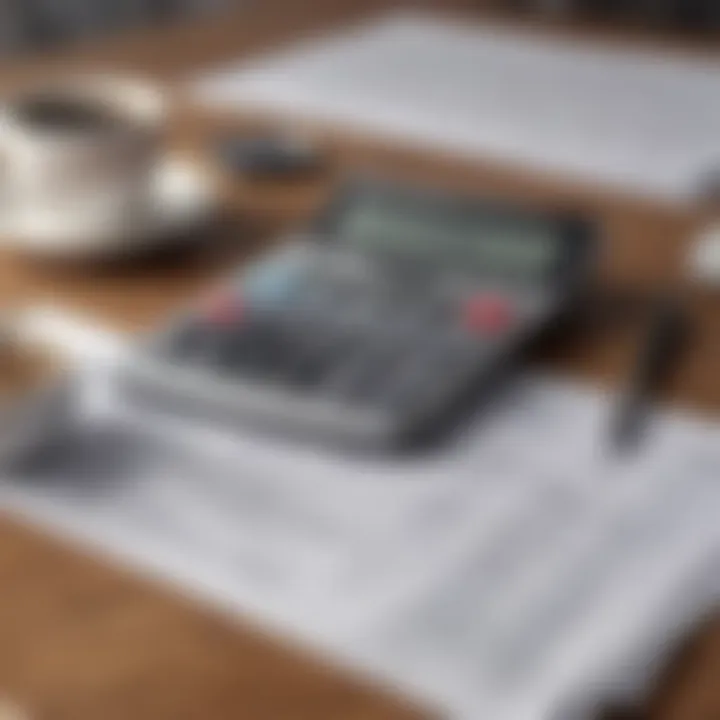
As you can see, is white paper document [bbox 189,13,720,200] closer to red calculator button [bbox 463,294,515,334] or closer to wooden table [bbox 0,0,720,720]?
wooden table [bbox 0,0,720,720]

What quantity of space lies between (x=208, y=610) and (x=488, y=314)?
249 mm

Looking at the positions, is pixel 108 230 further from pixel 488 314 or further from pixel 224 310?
pixel 488 314

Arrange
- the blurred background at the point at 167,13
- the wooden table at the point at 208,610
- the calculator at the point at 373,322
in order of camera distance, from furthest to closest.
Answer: the blurred background at the point at 167,13
the calculator at the point at 373,322
the wooden table at the point at 208,610

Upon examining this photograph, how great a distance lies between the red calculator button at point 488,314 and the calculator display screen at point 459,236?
3cm

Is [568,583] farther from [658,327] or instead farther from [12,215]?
[12,215]

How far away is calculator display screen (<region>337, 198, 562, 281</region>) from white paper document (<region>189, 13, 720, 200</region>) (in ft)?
0.68

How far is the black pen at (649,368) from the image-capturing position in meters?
0.67

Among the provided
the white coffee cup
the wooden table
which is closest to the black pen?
the wooden table

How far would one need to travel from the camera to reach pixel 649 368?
0.73 metres

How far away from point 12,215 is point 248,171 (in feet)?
0.66

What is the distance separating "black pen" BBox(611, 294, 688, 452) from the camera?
2.20ft

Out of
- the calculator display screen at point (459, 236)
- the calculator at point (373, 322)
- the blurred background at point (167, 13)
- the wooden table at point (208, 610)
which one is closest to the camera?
the wooden table at point (208, 610)

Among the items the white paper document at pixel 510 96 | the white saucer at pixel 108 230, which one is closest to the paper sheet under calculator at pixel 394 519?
the white saucer at pixel 108 230

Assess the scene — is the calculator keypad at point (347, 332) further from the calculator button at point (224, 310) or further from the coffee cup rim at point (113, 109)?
the coffee cup rim at point (113, 109)
